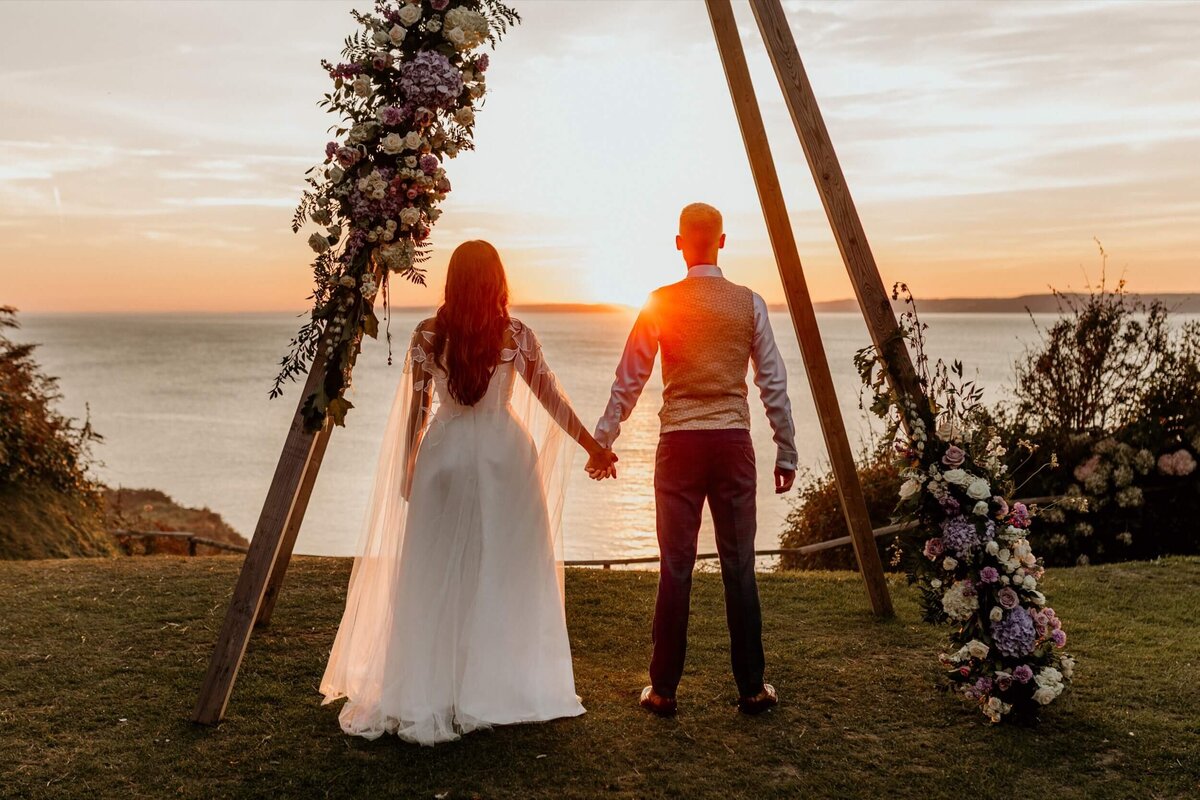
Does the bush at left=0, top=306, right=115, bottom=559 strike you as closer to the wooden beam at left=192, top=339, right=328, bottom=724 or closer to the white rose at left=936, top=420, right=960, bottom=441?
the wooden beam at left=192, top=339, right=328, bottom=724

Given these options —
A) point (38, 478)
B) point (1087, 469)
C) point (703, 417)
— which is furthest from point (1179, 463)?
point (38, 478)

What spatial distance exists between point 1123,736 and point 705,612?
102 inches

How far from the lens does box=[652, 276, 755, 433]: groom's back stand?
14.8 ft

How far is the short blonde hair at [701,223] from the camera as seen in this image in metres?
4.55

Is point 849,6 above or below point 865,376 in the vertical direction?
above

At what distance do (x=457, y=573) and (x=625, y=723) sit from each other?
100 centimetres

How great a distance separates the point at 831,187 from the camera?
4992 mm

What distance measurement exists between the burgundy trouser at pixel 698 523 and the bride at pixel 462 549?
42 centimetres

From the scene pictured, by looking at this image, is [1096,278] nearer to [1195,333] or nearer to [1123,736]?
[1195,333]

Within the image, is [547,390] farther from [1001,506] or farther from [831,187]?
[1001,506]

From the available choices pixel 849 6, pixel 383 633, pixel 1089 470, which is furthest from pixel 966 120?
pixel 383 633

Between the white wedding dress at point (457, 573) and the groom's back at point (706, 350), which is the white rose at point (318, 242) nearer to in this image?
the white wedding dress at point (457, 573)

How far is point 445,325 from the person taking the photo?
457 cm

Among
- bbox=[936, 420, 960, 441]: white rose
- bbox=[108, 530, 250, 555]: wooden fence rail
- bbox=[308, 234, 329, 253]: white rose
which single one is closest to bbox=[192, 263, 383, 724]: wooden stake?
bbox=[308, 234, 329, 253]: white rose
